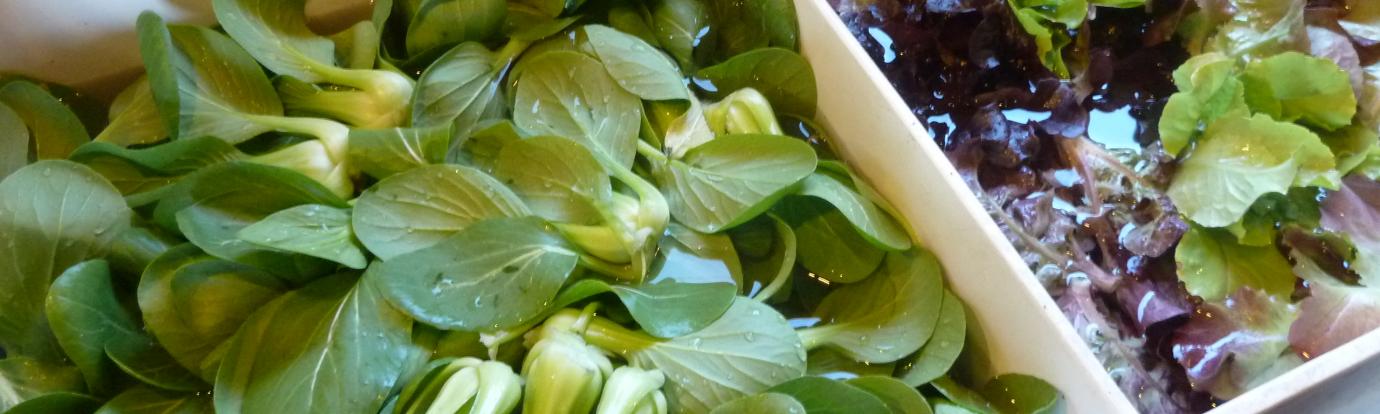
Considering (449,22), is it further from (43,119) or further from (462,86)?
(43,119)

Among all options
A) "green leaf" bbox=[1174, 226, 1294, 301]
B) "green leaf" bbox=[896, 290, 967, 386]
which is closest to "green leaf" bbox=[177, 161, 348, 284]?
"green leaf" bbox=[896, 290, 967, 386]

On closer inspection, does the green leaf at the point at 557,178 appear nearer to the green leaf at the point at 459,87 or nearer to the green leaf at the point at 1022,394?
the green leaf at the point at 459,87

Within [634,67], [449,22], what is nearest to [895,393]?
[634,67]

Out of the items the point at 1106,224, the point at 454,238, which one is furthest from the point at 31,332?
the point at 1106,224

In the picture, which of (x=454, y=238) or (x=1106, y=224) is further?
(x=1106, y=224)

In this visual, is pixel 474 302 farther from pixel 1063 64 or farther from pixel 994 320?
pixel 1063 64

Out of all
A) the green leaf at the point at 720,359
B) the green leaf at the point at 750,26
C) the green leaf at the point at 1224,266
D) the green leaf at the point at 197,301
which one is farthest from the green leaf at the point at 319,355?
the green leaf at the point at 1224,266
